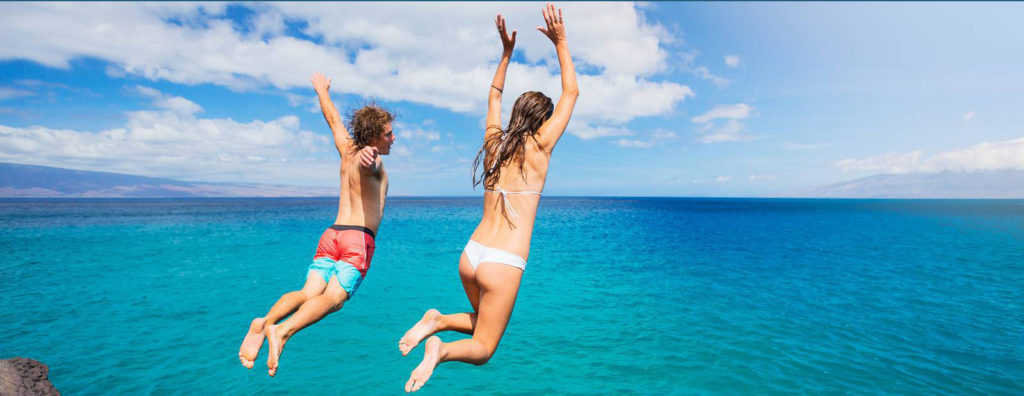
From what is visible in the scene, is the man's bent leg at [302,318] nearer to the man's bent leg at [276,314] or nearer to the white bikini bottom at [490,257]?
the man's bent leg at [276,314]

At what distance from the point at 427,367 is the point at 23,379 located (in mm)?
8217

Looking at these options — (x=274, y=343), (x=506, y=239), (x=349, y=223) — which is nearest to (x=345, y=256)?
(x=349, y=223)

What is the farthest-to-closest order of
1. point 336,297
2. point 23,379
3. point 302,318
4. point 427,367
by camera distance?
point 23,379
point 336,297
point 302,318
point 427,367

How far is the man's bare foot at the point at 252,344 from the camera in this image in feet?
14.0

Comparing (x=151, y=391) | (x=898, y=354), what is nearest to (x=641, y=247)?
(x=898, y=354)

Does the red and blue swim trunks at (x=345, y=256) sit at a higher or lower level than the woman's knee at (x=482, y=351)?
higher

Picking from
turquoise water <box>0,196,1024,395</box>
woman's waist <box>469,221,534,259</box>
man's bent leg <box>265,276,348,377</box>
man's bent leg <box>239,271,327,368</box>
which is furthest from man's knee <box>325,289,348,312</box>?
turquoise water <box>0,196,1024,395</box>

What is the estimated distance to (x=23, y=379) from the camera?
7.54 m

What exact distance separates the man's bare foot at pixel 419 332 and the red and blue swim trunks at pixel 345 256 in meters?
1.29

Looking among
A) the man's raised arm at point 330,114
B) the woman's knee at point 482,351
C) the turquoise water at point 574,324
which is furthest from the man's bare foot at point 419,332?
the turquoise water at point 574,324

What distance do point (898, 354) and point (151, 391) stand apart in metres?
17.9

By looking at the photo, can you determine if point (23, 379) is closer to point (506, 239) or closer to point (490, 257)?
point (490, 257)

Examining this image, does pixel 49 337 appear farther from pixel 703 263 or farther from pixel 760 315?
pixel 703 263

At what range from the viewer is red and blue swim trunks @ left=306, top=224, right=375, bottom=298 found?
17.0 ft
